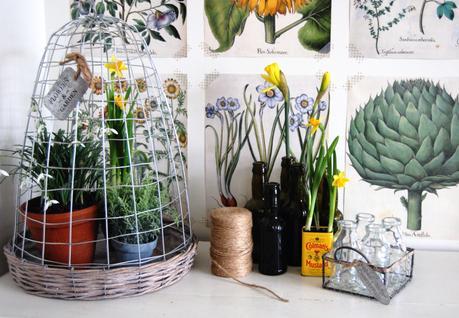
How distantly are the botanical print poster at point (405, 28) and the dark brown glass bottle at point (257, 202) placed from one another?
0.39 meters

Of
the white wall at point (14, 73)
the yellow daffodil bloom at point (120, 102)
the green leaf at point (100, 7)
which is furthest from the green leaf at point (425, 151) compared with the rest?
the white wall at point (14, 73)

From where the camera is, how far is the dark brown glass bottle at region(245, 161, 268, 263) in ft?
4.04

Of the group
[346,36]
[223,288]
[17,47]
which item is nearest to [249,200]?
[223,288]

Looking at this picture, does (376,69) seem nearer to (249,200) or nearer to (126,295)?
(249,200)

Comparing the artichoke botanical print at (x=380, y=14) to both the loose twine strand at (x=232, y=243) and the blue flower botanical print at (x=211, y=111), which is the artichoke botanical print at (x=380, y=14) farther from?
the loose twine strand at (x=232, y=243)

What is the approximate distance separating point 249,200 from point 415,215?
1.42 feet

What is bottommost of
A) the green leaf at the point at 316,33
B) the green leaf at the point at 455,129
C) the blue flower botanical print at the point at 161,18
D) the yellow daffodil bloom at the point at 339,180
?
the yellow daffodil bloom at the point at 339,180

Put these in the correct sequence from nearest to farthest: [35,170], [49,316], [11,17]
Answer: [49,316] → [35,170] → [11,17]

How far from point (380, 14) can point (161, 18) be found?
1.80 feet

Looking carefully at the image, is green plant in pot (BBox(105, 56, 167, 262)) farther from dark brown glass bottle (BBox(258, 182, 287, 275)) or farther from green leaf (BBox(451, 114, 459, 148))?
green leaf (BBox(451, 114, 459, 148))

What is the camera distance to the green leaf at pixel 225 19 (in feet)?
4.38

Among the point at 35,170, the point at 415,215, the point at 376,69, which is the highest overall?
the point at 376,69

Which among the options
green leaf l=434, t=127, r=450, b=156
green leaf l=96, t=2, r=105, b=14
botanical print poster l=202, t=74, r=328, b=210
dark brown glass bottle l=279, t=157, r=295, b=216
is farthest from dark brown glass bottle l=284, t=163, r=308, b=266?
green leaf l=96, t=2, r=105, b=14

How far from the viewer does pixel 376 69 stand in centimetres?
132
